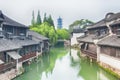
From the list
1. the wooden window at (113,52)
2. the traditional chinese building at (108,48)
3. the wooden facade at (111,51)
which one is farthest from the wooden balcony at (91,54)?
the wooden window at (113,52)

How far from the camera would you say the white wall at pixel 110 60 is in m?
20.1

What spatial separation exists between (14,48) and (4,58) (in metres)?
1.88

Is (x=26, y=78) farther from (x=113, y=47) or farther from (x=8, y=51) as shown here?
(x=113, y=47)

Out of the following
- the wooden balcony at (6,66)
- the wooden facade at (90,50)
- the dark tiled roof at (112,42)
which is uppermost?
the dark tiled roof at (112,42)

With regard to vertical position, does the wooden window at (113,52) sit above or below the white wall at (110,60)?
above

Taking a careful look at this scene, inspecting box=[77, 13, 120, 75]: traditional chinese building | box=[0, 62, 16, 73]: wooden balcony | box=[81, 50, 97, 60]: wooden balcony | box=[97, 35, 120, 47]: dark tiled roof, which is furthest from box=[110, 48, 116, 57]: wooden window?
box=[0, 62, 16, 73]: wooden balcony

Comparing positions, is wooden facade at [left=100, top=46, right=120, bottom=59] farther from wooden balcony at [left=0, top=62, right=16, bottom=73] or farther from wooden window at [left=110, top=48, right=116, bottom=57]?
wooden balcony at [left=0, top=62, right=16, bottom=73]

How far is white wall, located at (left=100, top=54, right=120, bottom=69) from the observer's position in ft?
66.0

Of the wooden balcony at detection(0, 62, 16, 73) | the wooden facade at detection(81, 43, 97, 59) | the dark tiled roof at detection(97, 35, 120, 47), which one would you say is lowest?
the wooden balcony at detection(0, 62, 16, 73)

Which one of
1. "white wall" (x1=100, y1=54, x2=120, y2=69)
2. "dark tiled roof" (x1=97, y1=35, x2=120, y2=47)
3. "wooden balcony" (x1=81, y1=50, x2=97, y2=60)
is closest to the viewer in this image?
"white wall" (x1=100, y1=54, x2=120, y2=69)

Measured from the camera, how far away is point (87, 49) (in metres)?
35.1

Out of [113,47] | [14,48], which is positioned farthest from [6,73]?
[113,47]

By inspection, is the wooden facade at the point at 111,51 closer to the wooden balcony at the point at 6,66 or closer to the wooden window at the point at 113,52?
the wooden window at the point at 113,52

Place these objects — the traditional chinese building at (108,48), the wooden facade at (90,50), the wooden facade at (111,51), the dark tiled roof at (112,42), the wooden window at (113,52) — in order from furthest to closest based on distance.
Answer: the wooden facade at (90,50), the wooden window at (113,52), the dark tiled roof at (112,42), the traditional chinese building at (108,48), the wooden facade at (111,51)
